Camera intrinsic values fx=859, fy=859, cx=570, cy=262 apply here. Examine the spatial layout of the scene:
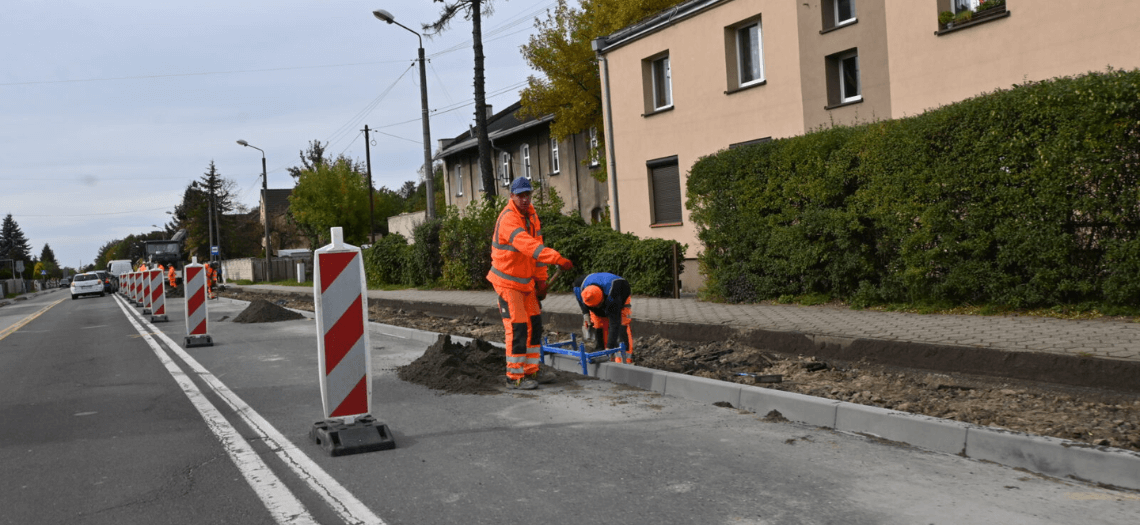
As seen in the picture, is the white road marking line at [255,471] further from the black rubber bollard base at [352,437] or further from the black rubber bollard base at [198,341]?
the black rubber bollard base at [198,341]

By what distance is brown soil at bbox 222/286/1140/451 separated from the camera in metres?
5.17

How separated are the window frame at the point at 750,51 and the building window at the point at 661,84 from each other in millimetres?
2707

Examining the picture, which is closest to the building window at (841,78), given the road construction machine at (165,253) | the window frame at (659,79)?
the window frame at (659,79)

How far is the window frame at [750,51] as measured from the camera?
790 inches

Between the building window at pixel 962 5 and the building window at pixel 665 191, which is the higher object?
the building window at pixel 962 5

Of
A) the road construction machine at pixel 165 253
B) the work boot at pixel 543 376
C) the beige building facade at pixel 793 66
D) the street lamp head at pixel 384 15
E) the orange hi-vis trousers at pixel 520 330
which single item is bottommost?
the work boot at pixel 543 376

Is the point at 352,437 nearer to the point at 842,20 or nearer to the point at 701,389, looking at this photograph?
the point at 701,389

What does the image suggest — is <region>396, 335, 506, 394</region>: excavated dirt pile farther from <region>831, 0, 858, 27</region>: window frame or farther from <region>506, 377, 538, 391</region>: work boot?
<region>831, 0, 858, 27</region>: window frame

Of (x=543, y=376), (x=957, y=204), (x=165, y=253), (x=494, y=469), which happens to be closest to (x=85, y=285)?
(x=165, y=253)

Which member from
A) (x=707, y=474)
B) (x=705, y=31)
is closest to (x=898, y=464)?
(x=707, y=474)

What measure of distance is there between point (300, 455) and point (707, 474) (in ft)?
8.26

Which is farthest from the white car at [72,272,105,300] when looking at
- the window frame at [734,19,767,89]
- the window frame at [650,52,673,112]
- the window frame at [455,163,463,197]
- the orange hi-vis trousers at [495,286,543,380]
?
the orange hi-vis trousers at [495,286,543,380]

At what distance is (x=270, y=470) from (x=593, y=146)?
2820 centimetres

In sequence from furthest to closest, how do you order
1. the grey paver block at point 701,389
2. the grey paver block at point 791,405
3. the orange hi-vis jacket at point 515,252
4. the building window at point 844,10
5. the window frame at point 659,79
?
the window frame at point 659,79
the building window at point 844,10
the orange hi-vis jacket at point 515,252
the grey paver block at point 701,389
the grey paver block at point 791,405
